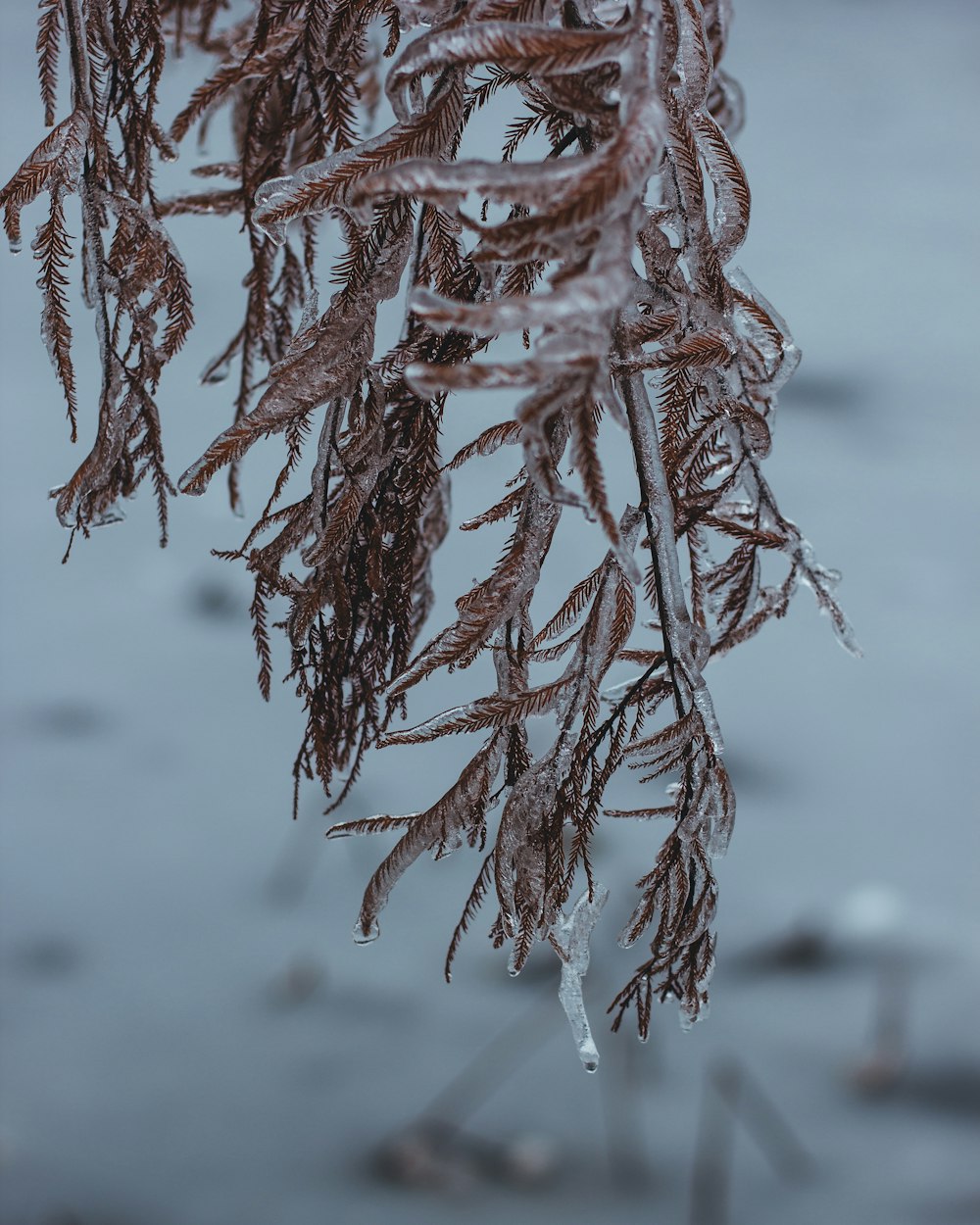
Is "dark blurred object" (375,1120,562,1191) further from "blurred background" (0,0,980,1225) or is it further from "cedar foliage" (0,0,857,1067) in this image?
"cedar foliage" (0,0,857,1067)

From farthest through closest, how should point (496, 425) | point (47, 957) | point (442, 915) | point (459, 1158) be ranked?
1. point (442, 915)
2. point (47, 957)
3. point (459, 1158)
4. point (496, 425)

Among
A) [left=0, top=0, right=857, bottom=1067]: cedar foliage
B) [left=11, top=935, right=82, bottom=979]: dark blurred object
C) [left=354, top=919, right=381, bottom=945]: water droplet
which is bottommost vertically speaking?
[left=11, top=935, right=82, bottom=979]: dark blurred object

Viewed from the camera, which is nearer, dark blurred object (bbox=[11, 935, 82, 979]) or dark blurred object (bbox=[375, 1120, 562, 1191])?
dark blurred object (bbox=[375, 1120, 562, 1191])

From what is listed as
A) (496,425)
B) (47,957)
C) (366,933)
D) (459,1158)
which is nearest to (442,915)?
(459,1158)

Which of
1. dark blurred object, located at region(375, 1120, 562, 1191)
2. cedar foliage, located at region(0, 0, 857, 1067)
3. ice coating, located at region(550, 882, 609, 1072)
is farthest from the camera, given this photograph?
dark blurred object, located at region(375, 1120, 562, 1191)

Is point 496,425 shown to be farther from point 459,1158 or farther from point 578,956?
point 459,1158

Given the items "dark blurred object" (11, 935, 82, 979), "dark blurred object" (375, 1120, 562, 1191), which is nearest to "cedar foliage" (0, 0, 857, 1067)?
"dark blurred object" (375, 1120, 562, 1191)
